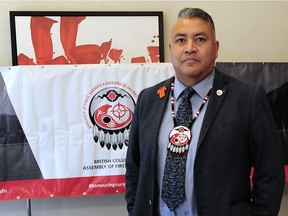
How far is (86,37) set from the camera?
2264mm

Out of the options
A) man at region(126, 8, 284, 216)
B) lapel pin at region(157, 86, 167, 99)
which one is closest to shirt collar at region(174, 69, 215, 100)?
man at region(126, 8, 284, 216)

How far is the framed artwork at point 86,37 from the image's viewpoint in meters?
2.19

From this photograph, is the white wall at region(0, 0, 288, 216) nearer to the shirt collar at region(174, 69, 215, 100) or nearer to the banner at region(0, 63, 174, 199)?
the banner at region(0, 63, 174, 199)

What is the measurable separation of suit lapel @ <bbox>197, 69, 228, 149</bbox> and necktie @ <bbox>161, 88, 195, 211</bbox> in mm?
62

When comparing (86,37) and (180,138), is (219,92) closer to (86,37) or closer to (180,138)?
(180,138)

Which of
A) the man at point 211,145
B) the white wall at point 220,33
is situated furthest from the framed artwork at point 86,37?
the man at point 211,145

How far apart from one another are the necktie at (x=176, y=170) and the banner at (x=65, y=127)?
3.43 feet

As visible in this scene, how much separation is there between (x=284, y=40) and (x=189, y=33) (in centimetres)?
172

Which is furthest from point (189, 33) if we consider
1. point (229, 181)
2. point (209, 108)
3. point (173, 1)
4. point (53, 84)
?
point (173, 1)

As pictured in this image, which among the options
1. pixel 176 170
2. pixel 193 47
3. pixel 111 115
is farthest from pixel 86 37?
pixel 176 170

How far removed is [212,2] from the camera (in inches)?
96.3

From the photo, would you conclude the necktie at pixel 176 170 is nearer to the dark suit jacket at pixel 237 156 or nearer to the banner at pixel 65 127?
the dark suit jacket at pixel 237 156

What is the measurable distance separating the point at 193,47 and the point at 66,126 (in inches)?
49.4

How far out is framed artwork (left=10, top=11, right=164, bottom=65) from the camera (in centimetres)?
219
